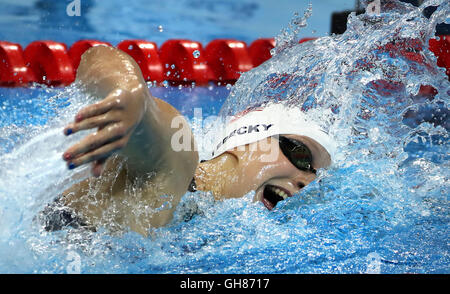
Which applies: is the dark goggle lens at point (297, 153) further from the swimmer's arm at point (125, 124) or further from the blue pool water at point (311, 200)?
the swimmer's arm at point (125, 124)

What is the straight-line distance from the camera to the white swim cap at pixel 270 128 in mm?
1242

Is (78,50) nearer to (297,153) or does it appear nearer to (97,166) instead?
(297,153)

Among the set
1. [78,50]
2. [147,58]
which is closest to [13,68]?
[78,50]

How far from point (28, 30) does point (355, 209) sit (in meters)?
4.29

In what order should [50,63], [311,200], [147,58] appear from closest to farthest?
[311,200], [50,63], [147,58]

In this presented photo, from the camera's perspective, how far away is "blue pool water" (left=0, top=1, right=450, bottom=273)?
865mm

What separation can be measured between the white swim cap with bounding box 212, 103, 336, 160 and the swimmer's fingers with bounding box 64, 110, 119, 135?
614 millimetres

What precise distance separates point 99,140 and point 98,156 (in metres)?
0.02

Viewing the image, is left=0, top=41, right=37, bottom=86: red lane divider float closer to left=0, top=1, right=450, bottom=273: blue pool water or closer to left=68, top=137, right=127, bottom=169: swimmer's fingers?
left=0, top=1, right=450, bottom=273: blue pool water

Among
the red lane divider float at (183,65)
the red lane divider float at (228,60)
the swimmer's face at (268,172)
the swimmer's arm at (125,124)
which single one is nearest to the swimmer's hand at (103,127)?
the swimmer's arm at (125,124)

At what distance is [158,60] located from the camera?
394 cm

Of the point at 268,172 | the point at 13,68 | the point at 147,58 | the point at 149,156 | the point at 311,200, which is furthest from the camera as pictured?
the point at 147,58

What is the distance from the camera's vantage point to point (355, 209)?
127cm
